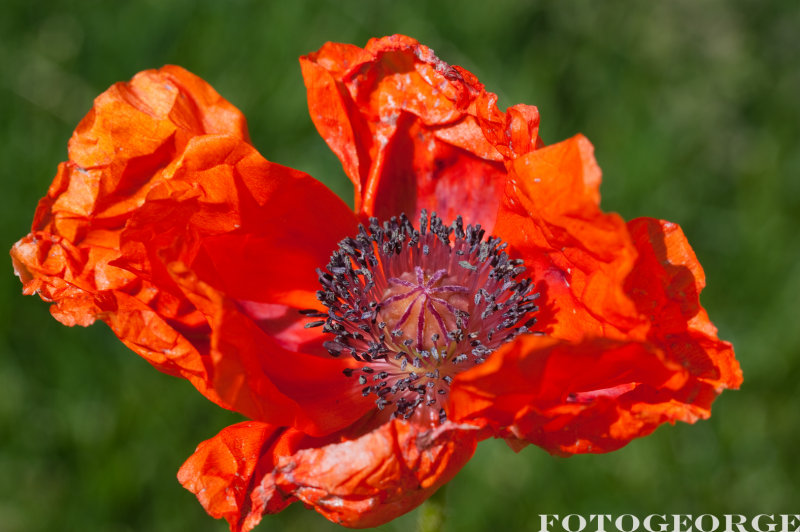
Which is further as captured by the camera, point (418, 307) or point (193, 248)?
point (418, 307)

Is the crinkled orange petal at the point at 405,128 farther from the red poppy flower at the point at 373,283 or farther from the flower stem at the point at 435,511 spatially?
the flower stem at the point at 435,511

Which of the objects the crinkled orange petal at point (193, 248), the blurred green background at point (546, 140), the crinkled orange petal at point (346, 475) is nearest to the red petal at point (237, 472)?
the crinkled orange petal at point (346, 475)

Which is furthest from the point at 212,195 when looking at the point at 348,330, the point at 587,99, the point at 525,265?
the point at 587,99

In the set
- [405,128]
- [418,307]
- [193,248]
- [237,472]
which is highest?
[405,128]

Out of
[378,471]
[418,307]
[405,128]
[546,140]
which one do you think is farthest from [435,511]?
[546,140]

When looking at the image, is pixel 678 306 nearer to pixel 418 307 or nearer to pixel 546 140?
pixel 418 307

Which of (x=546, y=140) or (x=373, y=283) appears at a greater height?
(x=546, y=140)

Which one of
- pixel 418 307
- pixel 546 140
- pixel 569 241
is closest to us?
pixel 569 241
